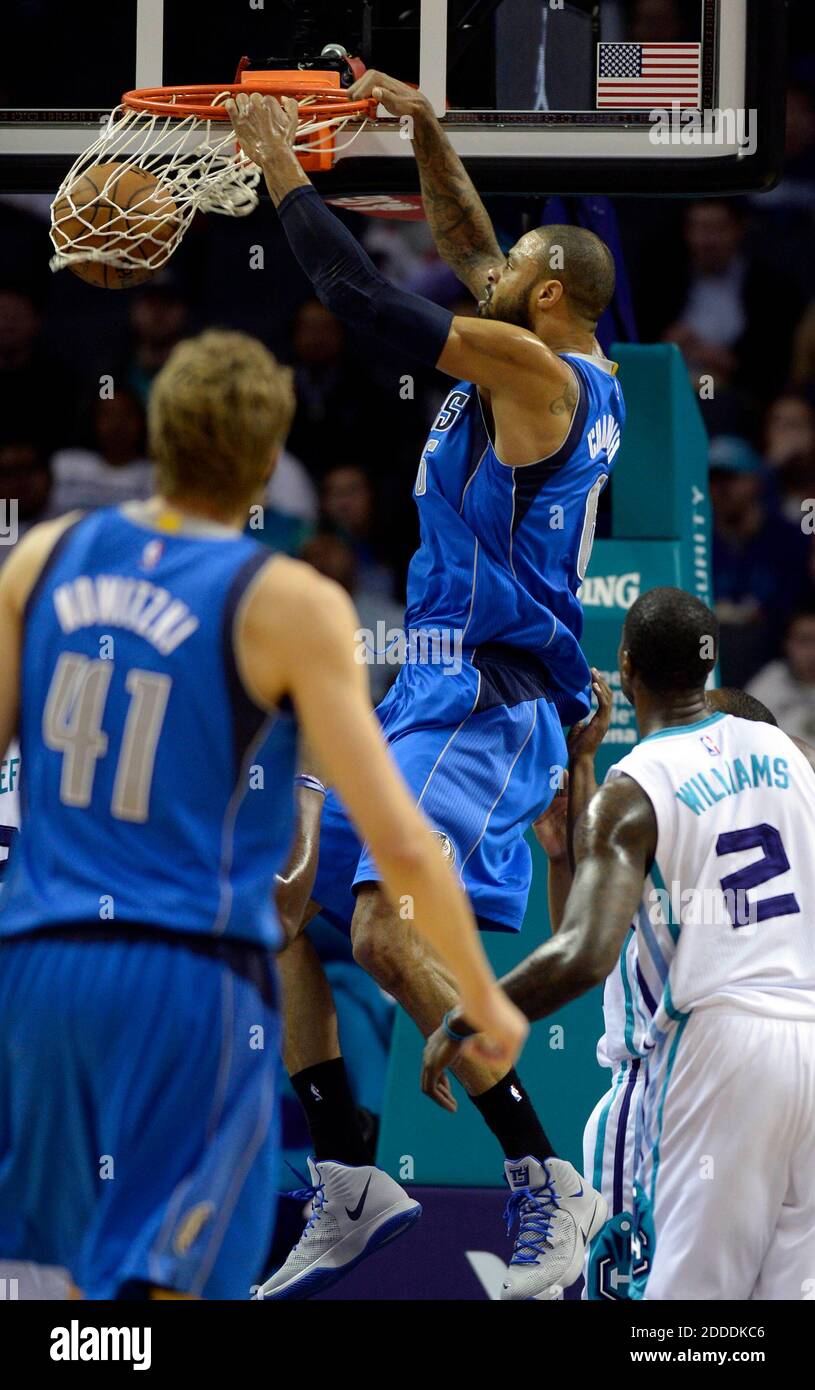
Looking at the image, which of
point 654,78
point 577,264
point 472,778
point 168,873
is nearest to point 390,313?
point 577,264

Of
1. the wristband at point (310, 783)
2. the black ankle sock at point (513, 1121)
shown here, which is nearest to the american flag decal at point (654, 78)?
the wristband at point (310, 783)

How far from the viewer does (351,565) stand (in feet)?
30.1

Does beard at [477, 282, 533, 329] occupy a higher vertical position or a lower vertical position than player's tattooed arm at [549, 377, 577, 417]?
higher

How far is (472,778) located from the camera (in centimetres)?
486

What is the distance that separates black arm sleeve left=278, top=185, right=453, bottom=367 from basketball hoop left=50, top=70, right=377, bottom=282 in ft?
1.50

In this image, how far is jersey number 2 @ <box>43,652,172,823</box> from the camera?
9.04 feet

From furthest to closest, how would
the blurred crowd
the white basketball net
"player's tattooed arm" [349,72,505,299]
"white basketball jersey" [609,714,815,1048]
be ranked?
1. the blurred crowd
2. "player's tattooed arm" [349,72,505,299]
3. the white basketball net
4. "white basketball jersey" [609,714,815,1048]

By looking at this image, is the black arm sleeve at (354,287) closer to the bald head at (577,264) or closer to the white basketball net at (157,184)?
the white basketball net at (157,184)

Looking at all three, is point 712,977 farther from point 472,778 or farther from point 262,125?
point 262,125

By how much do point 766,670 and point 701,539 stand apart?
290cm

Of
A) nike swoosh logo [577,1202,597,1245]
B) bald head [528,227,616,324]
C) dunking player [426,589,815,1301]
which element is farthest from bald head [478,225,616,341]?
nike swoosh logo [577,1202,597,1245]
